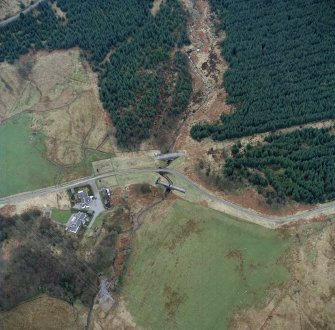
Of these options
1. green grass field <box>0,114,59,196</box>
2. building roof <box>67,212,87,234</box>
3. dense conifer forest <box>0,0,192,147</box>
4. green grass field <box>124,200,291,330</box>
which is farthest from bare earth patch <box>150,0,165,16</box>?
building roof <box>67,212,87,234</box>

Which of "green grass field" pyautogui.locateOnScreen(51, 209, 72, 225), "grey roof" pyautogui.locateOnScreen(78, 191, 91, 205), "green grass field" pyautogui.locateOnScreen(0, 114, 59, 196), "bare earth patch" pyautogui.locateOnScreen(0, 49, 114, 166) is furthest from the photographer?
"bare earth patch" pyautogui.locateOnScreen(0, 49, 114, 166)

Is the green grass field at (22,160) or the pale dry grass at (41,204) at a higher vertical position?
the green grass field at (22,160)

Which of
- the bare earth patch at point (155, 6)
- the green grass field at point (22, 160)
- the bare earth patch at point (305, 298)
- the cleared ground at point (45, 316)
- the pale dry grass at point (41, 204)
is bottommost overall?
the bare earth patch at point (305, 298)

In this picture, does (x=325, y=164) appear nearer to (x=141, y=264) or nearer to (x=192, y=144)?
(x=192, y=144)

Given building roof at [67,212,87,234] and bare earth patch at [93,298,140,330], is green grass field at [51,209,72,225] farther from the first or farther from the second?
bare earth patch at [93,298,140,330]

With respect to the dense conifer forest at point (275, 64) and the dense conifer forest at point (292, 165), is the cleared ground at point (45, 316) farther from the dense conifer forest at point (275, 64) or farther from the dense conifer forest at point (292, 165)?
the dense conifer forest at point (275, 64)

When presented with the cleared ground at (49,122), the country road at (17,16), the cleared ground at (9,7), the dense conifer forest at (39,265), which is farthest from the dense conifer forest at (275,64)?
the cleared ground at (9,7)

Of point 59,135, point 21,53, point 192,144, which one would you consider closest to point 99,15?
point 21,53
